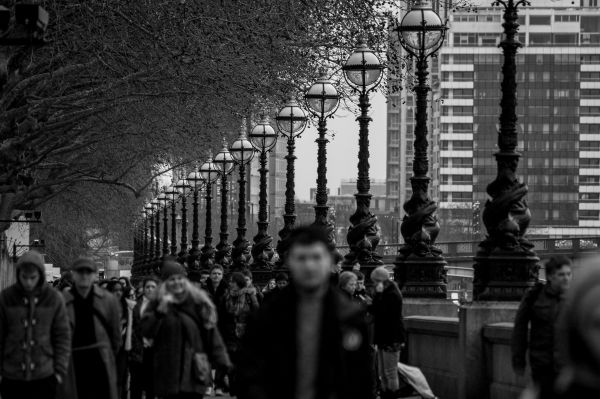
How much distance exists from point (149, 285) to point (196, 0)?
15539mm

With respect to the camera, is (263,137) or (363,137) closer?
(363,137)

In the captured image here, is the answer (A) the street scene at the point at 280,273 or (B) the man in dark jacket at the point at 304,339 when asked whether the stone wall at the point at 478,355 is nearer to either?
(A) the street scene at the point at 280,273

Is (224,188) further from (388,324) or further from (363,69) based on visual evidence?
(388,324)

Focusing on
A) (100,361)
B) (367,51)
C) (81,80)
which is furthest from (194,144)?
(100,361)

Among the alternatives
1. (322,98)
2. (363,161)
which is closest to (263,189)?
(322,98)

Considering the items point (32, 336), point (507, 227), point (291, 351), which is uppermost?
point (507, 227)

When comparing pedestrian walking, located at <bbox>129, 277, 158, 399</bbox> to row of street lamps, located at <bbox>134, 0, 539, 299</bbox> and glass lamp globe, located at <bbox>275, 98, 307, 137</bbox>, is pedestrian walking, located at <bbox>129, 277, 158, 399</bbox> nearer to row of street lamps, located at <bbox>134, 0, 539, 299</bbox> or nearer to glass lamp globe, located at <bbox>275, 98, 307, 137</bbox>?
row of street lamps, located at <bbox>134, 0, 539, 299</bbox>

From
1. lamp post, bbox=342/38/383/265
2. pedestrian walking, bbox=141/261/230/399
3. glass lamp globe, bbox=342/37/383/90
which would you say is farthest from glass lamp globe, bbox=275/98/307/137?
pedestrian walking, bbox=141/261/230/399

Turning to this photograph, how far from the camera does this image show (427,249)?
77.0 feet

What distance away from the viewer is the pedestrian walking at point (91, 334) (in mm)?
13180

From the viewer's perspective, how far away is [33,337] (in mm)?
12312

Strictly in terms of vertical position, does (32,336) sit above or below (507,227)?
below

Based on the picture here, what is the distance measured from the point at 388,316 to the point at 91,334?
545cm

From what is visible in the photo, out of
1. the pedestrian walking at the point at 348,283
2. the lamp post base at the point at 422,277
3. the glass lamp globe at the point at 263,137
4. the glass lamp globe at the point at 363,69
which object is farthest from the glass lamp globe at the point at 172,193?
the pedestrian walking at the point at 348,283
